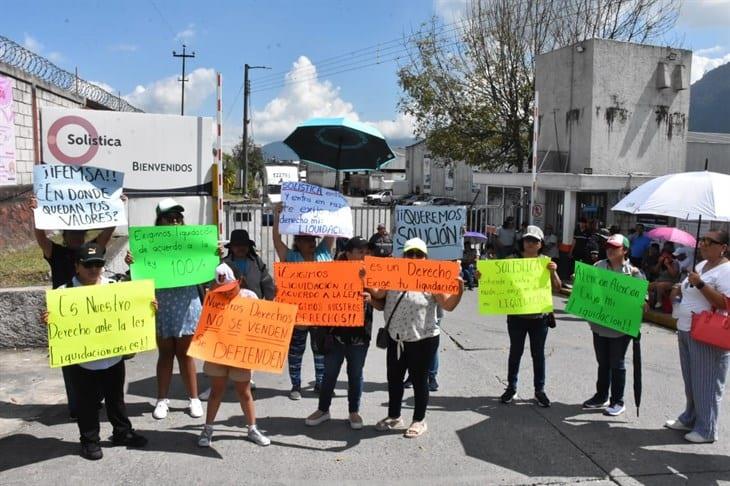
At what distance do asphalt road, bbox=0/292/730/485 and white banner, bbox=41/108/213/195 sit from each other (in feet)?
10.6

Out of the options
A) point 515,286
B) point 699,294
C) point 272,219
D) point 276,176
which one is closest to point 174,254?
point 515,286

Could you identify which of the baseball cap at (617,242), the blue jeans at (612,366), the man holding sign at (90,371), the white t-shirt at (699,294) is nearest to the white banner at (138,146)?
the man holding sign at (90,371)

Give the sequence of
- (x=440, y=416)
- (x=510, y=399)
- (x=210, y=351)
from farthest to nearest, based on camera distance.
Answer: (x=510, y=399)
(x=440, y=416)
(x=210, y=351)

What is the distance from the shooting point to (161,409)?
212 inches

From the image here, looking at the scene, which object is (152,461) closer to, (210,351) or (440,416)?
(210,351)

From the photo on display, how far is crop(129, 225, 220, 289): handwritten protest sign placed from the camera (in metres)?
5.04

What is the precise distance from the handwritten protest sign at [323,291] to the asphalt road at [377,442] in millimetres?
1002

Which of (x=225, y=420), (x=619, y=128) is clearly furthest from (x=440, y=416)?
(x=619, y=128)

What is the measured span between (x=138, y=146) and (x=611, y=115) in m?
13.6

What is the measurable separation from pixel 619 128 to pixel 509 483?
15.4m

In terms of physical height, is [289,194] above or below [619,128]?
below

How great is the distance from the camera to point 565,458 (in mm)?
4730

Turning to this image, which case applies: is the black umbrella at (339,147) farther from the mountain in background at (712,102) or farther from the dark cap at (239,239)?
the mountain in background at (712,102)

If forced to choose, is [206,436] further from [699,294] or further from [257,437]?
[699,294]
